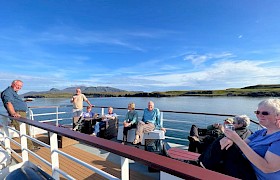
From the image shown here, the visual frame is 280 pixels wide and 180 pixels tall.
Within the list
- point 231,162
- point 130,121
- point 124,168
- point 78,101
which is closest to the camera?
point 124,168

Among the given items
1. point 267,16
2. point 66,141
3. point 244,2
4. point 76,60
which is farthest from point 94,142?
point 76,60

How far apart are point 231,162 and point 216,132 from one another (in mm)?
2225

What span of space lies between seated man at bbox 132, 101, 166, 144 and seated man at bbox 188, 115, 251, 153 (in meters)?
0.99

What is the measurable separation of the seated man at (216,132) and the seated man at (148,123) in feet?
3.26

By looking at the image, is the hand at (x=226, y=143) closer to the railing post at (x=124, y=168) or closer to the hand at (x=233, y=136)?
the hand at (x=233, y=136)

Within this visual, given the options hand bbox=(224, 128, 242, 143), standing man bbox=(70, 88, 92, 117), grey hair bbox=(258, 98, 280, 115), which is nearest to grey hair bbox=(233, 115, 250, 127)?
grey hair bbox=(258, 98, 280, 115)

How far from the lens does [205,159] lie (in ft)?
4.86

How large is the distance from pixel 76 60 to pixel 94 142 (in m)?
25.9

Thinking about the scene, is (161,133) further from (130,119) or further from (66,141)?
(66,141)

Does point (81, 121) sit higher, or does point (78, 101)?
point (78, 101)

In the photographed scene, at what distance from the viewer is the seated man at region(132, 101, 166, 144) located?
404 cm

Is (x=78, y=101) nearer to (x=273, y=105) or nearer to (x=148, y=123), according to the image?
(x=148, y=123)

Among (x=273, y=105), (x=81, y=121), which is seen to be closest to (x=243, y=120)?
(x=273, y=105)

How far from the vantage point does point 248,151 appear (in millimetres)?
1097
